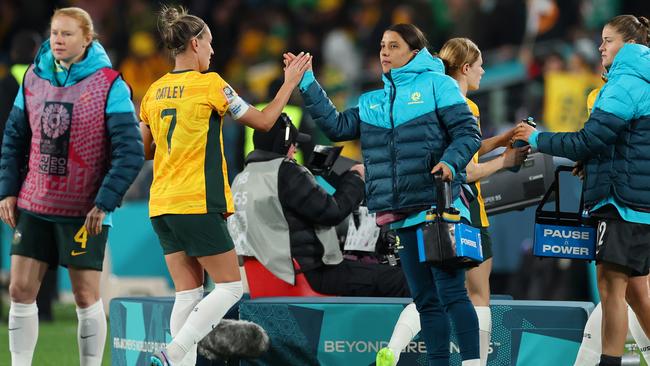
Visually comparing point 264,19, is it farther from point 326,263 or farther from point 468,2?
point 326,263

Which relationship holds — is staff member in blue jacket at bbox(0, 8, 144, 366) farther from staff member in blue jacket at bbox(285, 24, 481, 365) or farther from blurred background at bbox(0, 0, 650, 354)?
blurred background at bbox(0, 0, 650, 354)

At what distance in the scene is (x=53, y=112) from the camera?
669 cm

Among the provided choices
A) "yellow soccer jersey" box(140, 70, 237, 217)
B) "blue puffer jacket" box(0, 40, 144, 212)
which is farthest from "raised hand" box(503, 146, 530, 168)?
"blue puffer jacket" box(0, 40, 144, 212)

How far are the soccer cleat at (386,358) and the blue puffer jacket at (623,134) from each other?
1.28 metres

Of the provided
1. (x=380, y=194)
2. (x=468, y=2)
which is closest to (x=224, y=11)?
(x=468, y=2)

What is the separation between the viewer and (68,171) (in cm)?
669

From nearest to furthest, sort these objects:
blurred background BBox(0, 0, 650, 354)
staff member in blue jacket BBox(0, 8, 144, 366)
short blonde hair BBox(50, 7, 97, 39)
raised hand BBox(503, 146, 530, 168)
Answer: staff member in blue jacket BBox(0, 8, 144, 366) < short blonde hair BBox(50, 7, 97, 39) < raised hand BBox(503, 146, 530, 168) < blurred background BBox(0, 0, 650, 354)

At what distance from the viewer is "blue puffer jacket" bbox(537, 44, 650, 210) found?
250 inches

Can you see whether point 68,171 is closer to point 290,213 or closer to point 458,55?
point 290,213

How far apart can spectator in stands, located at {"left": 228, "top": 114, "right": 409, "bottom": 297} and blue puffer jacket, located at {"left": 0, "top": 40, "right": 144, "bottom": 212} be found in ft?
3.47

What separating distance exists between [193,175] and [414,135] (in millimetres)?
1091

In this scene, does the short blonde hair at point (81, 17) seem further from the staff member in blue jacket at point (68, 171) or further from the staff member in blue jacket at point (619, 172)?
the staff member in blue jacket at point (619, 172)

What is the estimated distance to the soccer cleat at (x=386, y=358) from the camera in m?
6.63

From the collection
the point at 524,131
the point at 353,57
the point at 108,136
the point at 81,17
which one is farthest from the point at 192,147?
the point at 353,57
